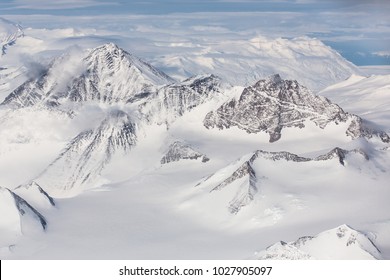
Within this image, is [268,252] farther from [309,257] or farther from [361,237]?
[361,237]
